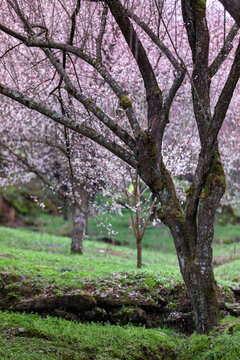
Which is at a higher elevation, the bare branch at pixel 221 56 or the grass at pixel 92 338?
the bare branch at pixel 221 56

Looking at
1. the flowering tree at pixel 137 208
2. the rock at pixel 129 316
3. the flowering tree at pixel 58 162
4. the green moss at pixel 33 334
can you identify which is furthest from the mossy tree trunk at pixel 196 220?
the flowering tree at pixel 137 208

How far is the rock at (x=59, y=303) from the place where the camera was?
655 cm

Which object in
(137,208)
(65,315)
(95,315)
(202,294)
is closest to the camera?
(202,294)

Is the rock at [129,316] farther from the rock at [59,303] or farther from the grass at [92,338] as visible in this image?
the rock at [59,303]

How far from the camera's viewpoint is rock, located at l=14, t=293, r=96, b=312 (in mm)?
6551

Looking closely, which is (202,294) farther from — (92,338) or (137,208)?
(137,208)

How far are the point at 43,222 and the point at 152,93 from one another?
810 inches

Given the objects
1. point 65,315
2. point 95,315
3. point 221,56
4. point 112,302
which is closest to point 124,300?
point 112,302

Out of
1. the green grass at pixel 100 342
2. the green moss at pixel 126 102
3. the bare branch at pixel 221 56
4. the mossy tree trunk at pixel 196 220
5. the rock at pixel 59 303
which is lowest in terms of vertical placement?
the green grass at pixel 100 342

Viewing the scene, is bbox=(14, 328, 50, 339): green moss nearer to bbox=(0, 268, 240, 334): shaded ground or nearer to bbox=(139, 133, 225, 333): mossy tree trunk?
bbox=(0, 268, 240, 334): shaded ground

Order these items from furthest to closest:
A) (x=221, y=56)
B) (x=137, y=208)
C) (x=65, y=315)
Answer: (x=137, y=208) → (x=65, y=315) → (x=221, y=56)

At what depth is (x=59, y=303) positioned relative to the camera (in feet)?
22.0

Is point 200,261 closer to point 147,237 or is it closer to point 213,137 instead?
point 213,137

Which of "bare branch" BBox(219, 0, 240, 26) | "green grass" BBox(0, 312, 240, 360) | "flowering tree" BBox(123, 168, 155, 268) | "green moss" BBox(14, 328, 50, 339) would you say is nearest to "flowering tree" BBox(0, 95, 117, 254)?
"flowering tree" BBox(123, 168, 155, 268)
